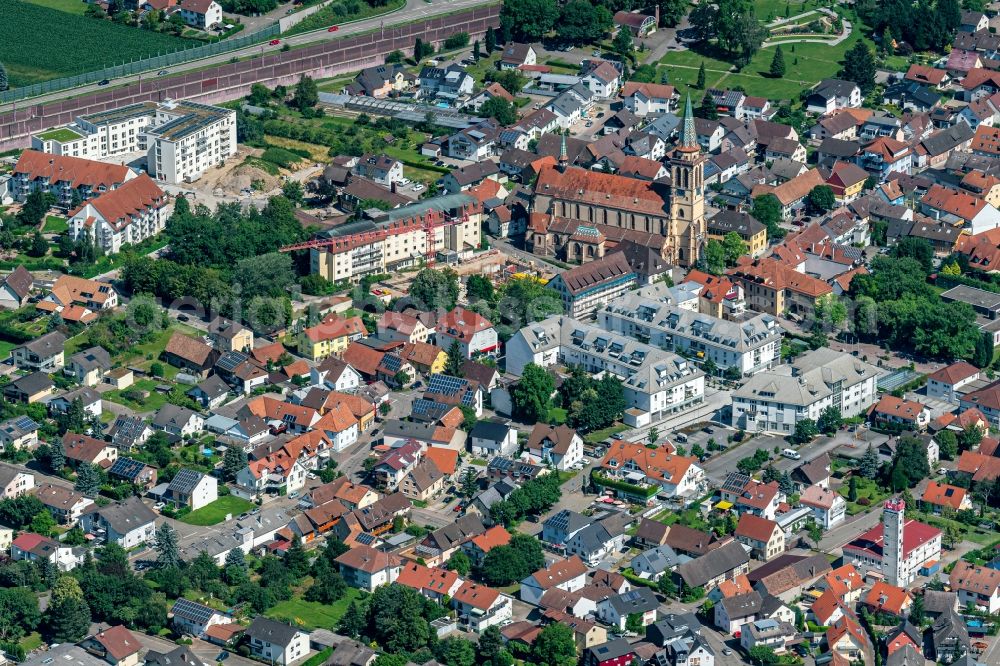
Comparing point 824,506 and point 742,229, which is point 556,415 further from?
point 742,229

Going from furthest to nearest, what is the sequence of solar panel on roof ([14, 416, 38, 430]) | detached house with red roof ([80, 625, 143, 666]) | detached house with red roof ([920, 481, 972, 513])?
solar panel on roof ([14, 416, 38, 430]) < detached house with red roof ([920, 481, 972, 513]) < detached house with red roof ([80, 625, 143, 666])

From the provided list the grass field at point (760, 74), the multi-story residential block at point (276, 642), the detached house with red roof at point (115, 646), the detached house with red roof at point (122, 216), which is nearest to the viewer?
the detached house with red roof at point (115, 646)

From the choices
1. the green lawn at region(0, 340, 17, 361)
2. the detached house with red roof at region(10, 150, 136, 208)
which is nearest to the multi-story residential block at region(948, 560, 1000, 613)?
the green lawn at region(0, 340, 17, 361)

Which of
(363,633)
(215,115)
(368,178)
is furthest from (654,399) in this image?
(215,115)

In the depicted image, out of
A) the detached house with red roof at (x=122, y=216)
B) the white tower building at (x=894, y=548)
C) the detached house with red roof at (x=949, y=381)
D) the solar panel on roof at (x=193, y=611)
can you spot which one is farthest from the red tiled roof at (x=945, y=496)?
the detached house with red roof at (x=122, y=216)

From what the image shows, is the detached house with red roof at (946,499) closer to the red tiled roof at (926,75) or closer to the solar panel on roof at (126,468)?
the solar panel on roof at (126,468)

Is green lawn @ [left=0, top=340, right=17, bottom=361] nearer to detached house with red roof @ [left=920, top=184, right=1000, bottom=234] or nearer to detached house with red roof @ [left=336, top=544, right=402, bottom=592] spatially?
detached house with red roof @ [left=336, top=544, right=402, bottom=592]

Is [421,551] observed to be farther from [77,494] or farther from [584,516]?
[77,494]
